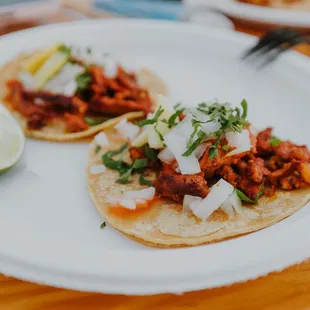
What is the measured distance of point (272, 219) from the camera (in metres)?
2.60

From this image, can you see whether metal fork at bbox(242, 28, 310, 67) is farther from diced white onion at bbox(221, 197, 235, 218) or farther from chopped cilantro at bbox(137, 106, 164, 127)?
diced white onion at bbox(221, 197, 235, 218)

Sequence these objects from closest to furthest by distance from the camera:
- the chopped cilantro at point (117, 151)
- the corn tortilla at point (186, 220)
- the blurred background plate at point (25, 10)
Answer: the corn tortilla at point (186, 220)
the chopped cilantro at point (117, 151)
the blurred background plate at point (25, 10)

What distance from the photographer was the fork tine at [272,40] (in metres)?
4.41

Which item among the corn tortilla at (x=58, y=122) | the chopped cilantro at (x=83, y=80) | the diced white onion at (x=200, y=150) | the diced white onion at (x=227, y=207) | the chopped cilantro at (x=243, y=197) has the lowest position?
the corn tortilla at (x=58, y=122)

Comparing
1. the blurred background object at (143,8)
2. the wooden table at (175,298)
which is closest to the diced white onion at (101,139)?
the wooden table at (175,298)

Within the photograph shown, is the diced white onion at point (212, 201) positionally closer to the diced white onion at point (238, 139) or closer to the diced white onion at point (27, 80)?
the diced white onion at point (238, 139)

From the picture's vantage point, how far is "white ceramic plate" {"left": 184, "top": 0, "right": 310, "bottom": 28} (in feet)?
17.9

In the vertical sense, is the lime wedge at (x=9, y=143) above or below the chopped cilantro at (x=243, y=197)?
below

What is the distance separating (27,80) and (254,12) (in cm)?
292

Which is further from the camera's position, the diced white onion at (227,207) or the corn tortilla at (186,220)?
the diced white onion at (227,207)

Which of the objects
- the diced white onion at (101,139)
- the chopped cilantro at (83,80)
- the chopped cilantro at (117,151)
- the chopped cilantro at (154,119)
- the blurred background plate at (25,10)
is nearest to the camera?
the chopped cilantro at (154,119)

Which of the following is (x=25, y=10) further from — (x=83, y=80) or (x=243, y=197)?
(x=243, y=197)

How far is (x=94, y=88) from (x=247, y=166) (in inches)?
58.4

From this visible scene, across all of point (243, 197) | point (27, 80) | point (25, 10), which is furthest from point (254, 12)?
point (243, 197)
